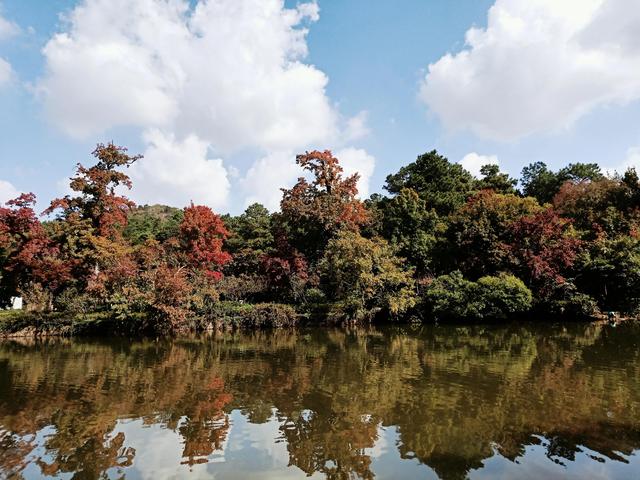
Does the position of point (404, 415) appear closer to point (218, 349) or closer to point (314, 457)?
point (314, 457)

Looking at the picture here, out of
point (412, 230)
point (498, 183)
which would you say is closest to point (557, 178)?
point (498, 183)

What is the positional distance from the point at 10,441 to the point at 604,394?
1052cm

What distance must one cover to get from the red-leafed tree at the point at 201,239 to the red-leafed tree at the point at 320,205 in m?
4.60

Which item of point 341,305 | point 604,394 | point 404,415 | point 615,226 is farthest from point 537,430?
point 615,226

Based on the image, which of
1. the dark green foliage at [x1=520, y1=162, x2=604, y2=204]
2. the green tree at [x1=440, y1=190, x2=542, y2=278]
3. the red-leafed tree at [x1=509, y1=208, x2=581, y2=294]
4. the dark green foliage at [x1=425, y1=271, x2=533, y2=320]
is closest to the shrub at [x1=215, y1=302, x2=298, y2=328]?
the dark green foliage at [x1=425, y1=271, x2=533, y2=320]

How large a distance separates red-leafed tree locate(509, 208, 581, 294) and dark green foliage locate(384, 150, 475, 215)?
37.1 ft

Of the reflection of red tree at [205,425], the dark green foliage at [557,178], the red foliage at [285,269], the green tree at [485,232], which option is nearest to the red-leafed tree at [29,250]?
the red foliage at [285,269]

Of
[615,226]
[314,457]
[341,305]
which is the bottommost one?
[314,457]

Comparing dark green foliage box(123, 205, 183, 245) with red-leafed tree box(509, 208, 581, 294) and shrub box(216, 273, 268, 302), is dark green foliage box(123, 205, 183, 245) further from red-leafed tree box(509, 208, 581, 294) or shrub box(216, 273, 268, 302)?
red-leafed tree box(509, 208, 581, 294)

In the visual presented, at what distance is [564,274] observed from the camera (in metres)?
24.9

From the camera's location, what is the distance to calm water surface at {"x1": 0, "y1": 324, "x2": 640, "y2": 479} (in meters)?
6.09

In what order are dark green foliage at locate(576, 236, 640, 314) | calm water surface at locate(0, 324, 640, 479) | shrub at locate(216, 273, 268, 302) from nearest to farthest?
calm water surface at locate(0, 324, 640, 479) < dark green foliage at locate(576, 236, 640, 314) < shrub at locate(216, 273, 268, 302)

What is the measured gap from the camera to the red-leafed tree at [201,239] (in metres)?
28.0

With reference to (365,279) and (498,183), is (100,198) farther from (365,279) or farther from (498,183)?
(498,183)
